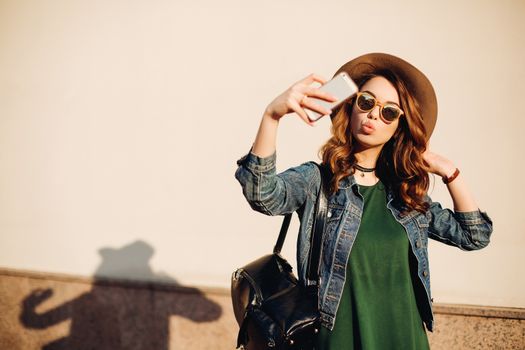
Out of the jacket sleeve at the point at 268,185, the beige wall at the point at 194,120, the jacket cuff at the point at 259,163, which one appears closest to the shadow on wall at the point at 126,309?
the beige wall at the point at 194,120

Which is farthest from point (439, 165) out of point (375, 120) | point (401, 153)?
point (375, 120)

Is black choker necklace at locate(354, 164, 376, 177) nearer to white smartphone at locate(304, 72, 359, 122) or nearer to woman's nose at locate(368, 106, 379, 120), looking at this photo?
woman's nose at locate(368, 106, 379, 120)

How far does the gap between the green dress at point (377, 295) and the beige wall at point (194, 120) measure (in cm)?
145

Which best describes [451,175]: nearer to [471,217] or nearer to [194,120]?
[471,217]

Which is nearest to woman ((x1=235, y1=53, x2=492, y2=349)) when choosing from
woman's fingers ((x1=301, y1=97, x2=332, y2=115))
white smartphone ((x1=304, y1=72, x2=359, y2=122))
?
white smartphone ((x1=304, y1=72, x2=359, y2=122))

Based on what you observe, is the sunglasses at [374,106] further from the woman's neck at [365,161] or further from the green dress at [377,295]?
the green dress at [377,295]

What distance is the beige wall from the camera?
2.31m

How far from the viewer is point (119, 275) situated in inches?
107

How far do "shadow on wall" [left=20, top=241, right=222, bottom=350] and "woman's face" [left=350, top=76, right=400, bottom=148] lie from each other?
2.28 m

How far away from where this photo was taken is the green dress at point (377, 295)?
1.02m

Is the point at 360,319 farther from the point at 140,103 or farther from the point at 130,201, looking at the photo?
the point at 140,103

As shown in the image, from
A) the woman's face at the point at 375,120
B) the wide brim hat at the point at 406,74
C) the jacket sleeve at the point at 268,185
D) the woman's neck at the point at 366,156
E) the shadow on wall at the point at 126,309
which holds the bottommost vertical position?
the shadow on wall at the point at 126,309

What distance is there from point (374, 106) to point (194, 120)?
6.65 feet

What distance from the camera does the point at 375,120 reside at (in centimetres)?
107
